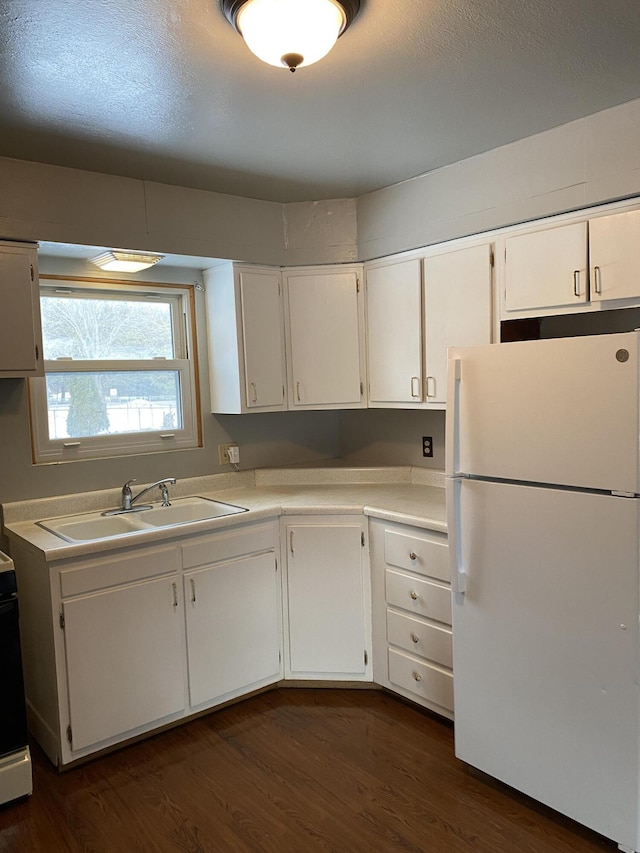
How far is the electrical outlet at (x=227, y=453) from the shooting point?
354 centimetres

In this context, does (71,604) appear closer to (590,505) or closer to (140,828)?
(140,828)

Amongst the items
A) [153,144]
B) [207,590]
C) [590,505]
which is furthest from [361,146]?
[207,590]

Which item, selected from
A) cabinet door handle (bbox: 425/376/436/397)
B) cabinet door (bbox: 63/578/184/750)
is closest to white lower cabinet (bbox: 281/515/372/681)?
cabinet door (bbox: 63/578/184/750)

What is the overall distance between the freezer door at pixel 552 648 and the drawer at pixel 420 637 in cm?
28

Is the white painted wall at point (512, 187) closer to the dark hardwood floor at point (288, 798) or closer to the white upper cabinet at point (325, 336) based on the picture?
the white upper cabinet at point (325, 336)

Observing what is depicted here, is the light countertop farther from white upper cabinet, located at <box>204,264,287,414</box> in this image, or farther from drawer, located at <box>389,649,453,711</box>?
drawer, located at <box>389,649,453,711</box>

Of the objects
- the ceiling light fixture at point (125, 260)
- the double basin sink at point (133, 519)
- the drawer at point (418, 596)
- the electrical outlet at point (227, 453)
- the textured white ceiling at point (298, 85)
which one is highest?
the textured white ceiling at point (298, 85)

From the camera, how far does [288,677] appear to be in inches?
121

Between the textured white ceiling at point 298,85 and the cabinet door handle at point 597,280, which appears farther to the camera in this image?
the cabinet door handle at point 597,280

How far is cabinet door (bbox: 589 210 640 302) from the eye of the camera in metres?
2.23

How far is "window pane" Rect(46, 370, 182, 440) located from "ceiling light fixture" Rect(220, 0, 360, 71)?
190cm

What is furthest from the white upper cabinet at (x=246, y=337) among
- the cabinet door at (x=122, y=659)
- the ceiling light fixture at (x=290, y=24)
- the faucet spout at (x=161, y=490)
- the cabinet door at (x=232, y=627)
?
the ceiling light fixture at (x=290, y=24)

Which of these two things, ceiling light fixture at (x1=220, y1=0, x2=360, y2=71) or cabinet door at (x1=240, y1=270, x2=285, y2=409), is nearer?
ceiling light fixture at (x1=220, y1=0, x2=360, y2=71)

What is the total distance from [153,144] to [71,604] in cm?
177
